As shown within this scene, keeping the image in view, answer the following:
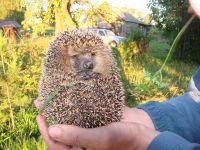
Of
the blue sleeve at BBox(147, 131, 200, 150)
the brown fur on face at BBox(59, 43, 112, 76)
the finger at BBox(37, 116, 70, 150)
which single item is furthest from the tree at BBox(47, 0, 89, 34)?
the blue sleeve at BBox(147, 131, 200, 150)

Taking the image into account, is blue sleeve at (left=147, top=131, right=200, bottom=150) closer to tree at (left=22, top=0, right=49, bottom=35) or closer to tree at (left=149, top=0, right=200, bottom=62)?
tree at (left=22, top=0, right=49, bottom=35)

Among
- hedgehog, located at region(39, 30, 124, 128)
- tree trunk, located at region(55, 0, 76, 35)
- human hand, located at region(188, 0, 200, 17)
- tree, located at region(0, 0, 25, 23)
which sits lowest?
tree, located at region(0, 0, 25, 23)

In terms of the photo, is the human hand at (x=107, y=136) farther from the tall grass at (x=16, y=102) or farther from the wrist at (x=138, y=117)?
the tall grass at (x=16, y=102)

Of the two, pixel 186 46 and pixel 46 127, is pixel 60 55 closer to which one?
pixel 46 127

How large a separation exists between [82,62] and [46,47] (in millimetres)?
2959

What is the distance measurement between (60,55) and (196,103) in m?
0.74

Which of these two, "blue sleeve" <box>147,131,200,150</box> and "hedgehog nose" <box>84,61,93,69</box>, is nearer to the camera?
"blue sleeve" <box>147,131,200,150</box>

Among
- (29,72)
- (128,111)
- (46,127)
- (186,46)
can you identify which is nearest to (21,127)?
(29,72)

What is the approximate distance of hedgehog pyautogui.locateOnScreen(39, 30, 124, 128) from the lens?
1.43 m

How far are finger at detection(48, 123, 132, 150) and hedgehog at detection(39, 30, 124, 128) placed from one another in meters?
→ 0.03

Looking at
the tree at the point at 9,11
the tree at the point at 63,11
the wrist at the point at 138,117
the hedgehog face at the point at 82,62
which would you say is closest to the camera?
the hedgehog face at the point at 82,62

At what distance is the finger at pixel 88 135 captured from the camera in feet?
4.49

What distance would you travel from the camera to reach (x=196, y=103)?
1979 mm

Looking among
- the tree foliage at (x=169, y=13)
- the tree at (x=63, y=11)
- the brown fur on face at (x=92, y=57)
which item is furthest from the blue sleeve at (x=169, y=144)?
the tree foliage at (x=169, y=13)
